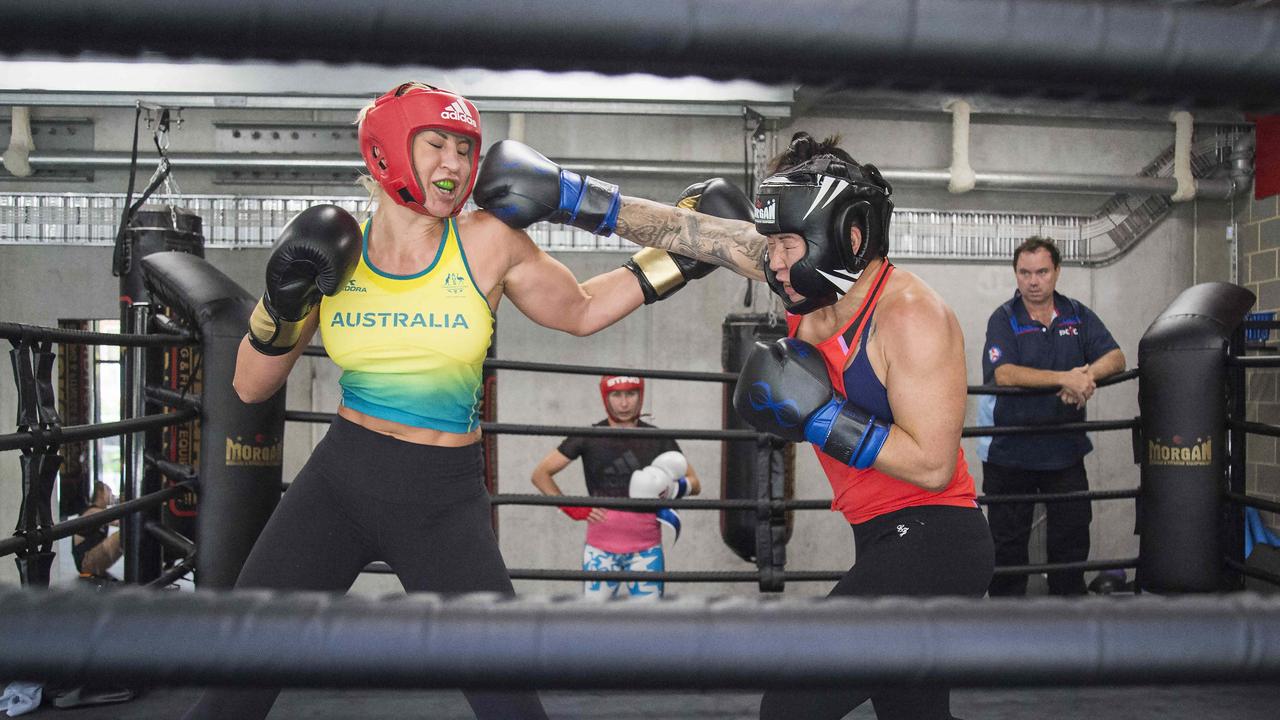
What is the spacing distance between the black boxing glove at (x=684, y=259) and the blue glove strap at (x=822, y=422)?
1.58ft

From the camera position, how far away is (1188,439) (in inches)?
116

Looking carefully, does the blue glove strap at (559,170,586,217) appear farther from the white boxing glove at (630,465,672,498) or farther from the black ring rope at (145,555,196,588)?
the white boxing glove at (630,465,672,498)

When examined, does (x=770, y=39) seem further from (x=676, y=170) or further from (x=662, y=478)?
(x=676, y=170)

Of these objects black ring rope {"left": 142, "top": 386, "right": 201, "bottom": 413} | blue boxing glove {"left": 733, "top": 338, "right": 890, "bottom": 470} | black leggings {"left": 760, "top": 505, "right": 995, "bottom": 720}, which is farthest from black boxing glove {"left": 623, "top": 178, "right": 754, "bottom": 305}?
black ring rope {"left": 142, "top": 386, "right": 201, "bottom": 413}

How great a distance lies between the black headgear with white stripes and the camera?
1.66 m

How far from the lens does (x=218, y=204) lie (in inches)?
214

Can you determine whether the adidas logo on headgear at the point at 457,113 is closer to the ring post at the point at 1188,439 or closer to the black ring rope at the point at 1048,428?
the black ring rope at the point at 1048,428

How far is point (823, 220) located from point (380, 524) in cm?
94

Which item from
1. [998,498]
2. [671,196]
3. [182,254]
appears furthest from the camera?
[671,196]

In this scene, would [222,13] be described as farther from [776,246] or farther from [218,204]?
[218,204]

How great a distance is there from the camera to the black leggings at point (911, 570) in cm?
147

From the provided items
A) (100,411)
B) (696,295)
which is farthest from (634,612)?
(100,411)

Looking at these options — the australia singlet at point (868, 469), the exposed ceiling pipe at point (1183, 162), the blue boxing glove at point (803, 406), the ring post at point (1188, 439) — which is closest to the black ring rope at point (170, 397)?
the blue boxing glove at point (803, 406)

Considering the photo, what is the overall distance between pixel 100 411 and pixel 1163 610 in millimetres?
6425
